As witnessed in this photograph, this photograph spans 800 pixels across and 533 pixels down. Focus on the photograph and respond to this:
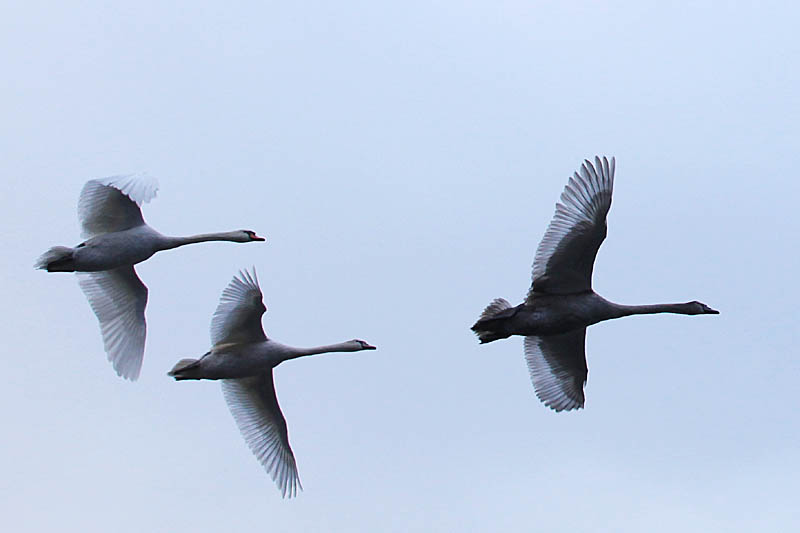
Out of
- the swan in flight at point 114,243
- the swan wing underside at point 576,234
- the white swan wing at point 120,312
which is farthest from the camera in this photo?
the white swan wing at point 120,312

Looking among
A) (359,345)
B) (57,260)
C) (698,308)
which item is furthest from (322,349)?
(698,308)

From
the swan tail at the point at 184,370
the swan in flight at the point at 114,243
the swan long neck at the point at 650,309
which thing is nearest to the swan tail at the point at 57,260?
the swan in flight at the point at 114,243

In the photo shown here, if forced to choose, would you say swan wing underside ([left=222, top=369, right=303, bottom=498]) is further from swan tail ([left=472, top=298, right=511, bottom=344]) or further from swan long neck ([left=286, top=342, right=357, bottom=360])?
swan tail ([left=472, top=298, right=511, bottom=344])

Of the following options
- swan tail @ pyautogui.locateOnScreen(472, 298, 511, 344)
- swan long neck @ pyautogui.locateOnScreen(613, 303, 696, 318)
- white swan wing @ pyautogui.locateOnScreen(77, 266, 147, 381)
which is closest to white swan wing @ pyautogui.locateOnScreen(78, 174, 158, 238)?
white swan wing @ pyautogui.locateOnScreen(77, 266, 147, 381)

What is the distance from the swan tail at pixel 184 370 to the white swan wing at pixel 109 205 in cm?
324

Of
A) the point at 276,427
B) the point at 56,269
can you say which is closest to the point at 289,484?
the point at 276,427

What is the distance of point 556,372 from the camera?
40656 millimetres

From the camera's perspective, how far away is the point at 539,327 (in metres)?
39.0

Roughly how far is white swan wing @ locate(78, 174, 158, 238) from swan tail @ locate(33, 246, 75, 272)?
56 centimetres

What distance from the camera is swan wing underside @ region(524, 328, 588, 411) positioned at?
40500 millimetres

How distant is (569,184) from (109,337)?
11.0 meters

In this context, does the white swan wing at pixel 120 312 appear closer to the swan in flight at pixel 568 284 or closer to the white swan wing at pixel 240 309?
the white swan wing at pixel 240 309

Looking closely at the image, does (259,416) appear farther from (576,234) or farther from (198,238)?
(576,234)

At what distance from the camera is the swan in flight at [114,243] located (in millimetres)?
39750
